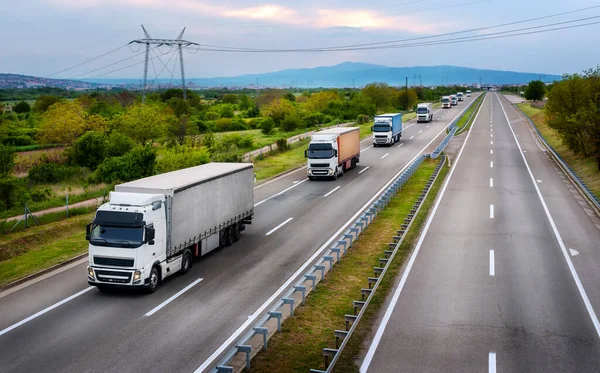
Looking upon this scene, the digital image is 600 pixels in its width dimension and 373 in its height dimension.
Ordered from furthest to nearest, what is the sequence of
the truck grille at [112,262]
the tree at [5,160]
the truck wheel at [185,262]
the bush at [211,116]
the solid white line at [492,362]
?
the bush at [211,116], the tree at [5,160], the truck wheel at [185,262], the truck grille at [112,262], the solid white line at [492,362]

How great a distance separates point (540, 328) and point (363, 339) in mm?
4862

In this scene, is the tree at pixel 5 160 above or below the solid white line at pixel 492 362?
above

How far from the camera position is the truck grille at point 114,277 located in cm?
1694

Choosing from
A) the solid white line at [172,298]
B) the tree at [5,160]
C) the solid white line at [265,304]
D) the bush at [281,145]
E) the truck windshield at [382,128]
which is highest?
the truck windshield at [382,128]

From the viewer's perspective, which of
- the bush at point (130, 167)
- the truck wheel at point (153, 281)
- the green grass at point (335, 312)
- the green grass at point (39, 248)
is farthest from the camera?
the bush at point (130, 167)

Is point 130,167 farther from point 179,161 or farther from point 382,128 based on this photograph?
point 382,128

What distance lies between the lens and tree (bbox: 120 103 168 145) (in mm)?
62438

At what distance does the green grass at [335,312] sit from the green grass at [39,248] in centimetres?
1094

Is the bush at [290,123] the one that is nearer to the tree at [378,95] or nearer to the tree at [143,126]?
the tree at [143,126]

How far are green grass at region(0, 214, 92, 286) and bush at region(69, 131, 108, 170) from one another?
2321cm

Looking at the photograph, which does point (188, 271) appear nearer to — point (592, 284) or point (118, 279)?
point (118, 279)

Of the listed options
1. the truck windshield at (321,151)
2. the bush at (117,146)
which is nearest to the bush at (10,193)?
the bush at (117,146)

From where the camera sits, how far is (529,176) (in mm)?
40406

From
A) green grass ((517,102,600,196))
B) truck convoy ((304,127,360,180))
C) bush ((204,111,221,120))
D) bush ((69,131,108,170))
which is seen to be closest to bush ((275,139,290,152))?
truck convoy ((304,127,360,180))
